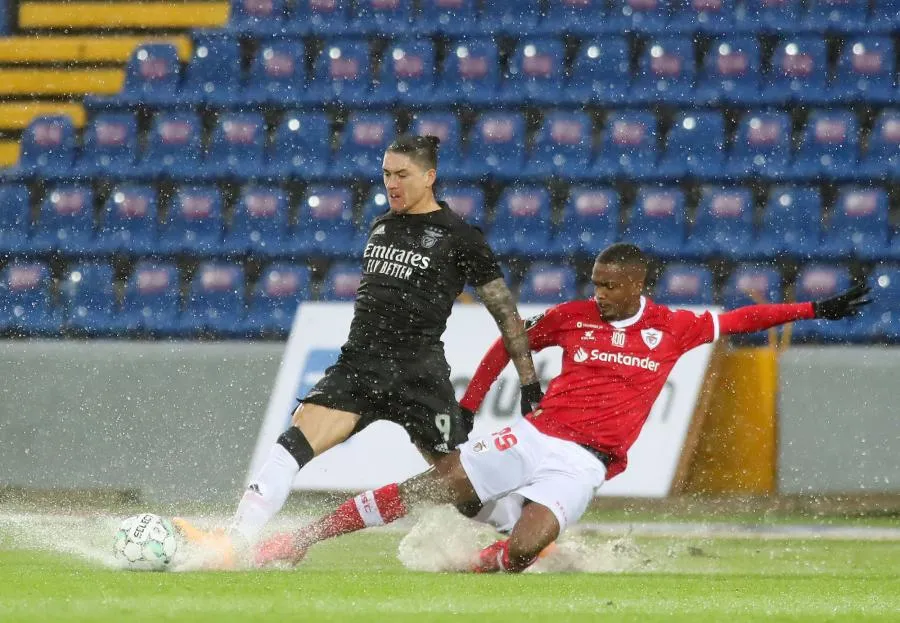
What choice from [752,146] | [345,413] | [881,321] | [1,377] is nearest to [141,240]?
[1,377]

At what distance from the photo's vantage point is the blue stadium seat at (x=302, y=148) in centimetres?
1357

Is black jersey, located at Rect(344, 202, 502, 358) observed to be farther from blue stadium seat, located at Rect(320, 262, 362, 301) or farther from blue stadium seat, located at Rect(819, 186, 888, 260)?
blue stadium seat, located at Rect(819, 186, 888, 260)

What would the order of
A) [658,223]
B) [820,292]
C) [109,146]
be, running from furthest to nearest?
→ 1. [109,146]
2. [658,223]
3. [820,292]

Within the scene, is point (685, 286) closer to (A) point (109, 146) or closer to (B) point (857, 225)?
(B) point (857, 225)

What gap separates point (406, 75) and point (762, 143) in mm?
3062

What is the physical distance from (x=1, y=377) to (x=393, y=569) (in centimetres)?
524

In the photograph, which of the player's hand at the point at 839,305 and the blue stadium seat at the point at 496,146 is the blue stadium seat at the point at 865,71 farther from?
the player's hand at the point at 839,305

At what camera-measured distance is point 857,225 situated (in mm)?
12609

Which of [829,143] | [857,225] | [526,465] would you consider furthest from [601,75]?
[526,465]

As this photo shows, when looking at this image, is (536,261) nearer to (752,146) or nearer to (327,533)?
(752,146)

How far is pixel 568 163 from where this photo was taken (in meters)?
13.2

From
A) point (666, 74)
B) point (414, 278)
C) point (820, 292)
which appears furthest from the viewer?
point (666, 74)

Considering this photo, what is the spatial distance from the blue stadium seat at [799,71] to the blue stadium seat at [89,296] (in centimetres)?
544

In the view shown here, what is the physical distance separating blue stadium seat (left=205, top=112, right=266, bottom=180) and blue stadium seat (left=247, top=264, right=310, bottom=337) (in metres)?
1.15
